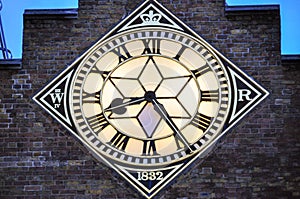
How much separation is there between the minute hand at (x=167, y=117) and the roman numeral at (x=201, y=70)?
0.76 m

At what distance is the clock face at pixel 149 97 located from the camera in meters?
16.4

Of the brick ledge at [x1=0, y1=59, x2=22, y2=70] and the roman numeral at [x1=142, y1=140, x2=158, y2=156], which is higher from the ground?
the brick ledge at [x1=0, y1=59, x2=22, y2=70]

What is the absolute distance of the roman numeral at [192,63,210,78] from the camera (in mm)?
16875

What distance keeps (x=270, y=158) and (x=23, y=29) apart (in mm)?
4536

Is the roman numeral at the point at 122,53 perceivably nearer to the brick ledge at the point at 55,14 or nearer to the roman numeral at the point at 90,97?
the roman numeral at the point at 90,97

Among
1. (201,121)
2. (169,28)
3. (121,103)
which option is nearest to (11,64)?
(121,103)

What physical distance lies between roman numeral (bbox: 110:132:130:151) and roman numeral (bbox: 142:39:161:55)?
1.46 meters

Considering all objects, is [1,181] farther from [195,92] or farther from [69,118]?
[195,92]

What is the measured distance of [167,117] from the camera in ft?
54.6

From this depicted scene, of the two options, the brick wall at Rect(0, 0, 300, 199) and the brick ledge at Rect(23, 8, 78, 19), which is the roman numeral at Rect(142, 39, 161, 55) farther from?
the brick ledge at Rect(23, 8, 78, 19)

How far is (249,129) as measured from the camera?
53.8 feet

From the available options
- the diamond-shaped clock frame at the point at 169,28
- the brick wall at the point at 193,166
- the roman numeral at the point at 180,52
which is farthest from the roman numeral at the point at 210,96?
the roman numeral at the point at 180,52

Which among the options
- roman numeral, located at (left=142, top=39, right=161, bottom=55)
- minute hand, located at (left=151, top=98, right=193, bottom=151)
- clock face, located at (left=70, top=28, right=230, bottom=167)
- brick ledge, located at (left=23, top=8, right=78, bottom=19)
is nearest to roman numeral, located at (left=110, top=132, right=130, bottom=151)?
clock face, located at (left=70, top=28, right=230, bottom=167)

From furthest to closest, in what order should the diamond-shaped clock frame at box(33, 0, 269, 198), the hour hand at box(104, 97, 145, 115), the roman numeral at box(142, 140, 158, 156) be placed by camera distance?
the hour hand at box(104, 97, 145, 115), the roman numeral at box(142, 140, 158, 156), the diamond-shaped clock frame at box(33, 0, 269, 198)
